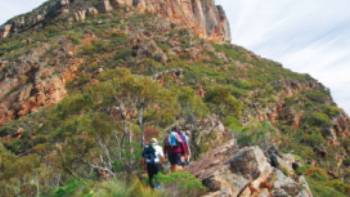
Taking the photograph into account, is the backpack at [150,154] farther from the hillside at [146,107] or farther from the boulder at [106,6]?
the boulder at [106,6]

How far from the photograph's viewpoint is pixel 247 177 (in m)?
17.3

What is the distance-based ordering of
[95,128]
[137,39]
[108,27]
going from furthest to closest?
[108,27], [137,39], [95,128]

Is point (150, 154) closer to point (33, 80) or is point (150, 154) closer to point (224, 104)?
point (224, 104)

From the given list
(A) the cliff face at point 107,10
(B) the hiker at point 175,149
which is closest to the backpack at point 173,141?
(B) the hiker at point 175,149

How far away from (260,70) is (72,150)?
214 ft

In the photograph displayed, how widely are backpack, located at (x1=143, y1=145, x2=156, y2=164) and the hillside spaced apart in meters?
0.77

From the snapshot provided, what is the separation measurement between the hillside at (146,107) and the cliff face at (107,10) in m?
0.30

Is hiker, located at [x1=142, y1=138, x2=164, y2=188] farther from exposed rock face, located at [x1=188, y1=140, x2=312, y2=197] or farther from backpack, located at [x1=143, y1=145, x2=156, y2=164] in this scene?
exposed rock face, located at [x1=188, y1=140, x2=312, y2=197]

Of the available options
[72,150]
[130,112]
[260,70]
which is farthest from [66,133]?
[260,70]

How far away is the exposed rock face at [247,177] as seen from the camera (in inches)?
646

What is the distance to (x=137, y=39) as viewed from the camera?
80.5 meters

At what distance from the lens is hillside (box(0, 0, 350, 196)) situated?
1933 centimetres

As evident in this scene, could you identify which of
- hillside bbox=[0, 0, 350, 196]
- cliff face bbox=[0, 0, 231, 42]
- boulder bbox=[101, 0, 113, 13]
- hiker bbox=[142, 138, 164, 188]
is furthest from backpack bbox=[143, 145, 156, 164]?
boulder bbox=[101, 0, 113, 13]

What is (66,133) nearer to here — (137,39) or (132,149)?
(132,149)
